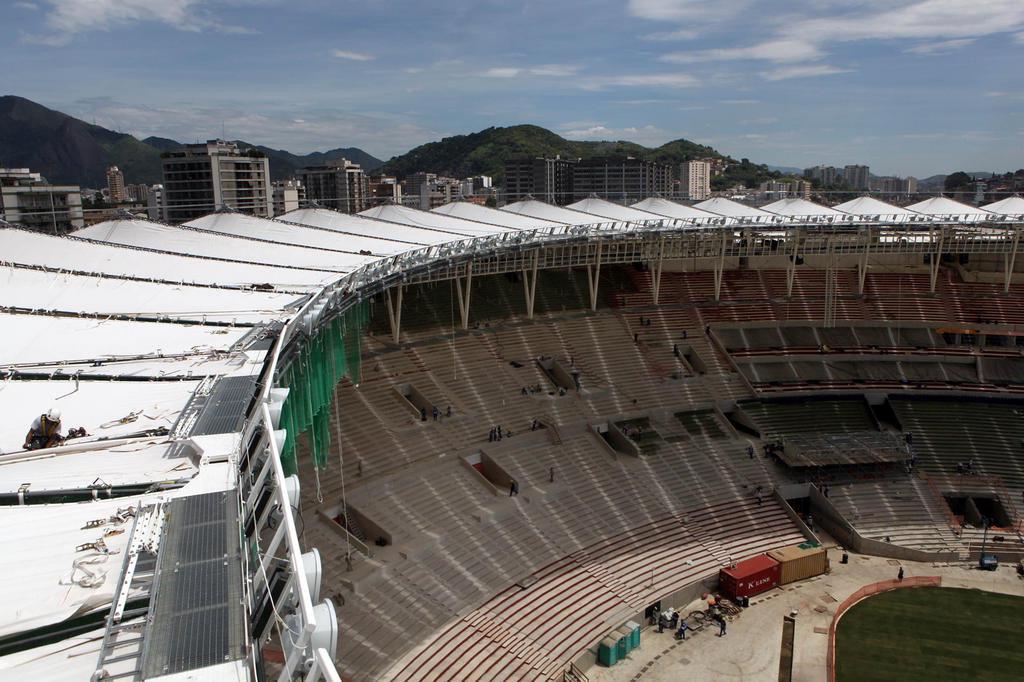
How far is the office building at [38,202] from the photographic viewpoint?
64.8m

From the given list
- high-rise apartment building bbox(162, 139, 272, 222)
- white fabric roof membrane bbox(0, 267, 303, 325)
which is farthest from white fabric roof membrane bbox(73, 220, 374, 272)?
high-rise apartment building bbox(162, 139, 272, 222)

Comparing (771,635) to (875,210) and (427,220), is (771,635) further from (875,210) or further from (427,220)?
(875,210)

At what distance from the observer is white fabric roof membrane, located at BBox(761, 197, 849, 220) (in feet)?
166

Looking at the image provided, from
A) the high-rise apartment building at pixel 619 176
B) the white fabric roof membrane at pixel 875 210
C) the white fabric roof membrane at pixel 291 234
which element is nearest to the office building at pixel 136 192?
the high-rise apartment building at pixel 619 176

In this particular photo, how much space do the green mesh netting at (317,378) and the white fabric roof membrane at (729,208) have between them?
31.3m

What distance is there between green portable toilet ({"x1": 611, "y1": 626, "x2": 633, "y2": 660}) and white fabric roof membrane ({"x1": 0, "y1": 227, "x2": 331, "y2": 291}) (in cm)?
1384

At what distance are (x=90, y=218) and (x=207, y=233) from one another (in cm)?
4806

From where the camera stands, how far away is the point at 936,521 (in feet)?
111

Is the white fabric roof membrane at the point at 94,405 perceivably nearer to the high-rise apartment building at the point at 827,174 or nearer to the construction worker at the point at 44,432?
the construction worker at the point at 44,432

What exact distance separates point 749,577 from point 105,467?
75.9 feet

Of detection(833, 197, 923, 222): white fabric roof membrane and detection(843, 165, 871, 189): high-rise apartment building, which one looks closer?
detection(833, 197, 923, 222): white fabric roof membrane

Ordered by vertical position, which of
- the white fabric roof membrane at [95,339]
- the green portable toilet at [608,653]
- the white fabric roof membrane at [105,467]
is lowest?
the green portable toilet at [608,653]

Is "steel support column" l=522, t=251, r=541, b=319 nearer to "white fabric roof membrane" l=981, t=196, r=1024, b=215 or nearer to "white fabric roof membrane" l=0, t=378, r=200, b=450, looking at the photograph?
"white fabric roof membrane" l=0, t=378, r=200, b=450

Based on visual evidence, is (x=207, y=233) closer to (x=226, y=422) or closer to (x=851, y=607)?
(x=226, y=422)
